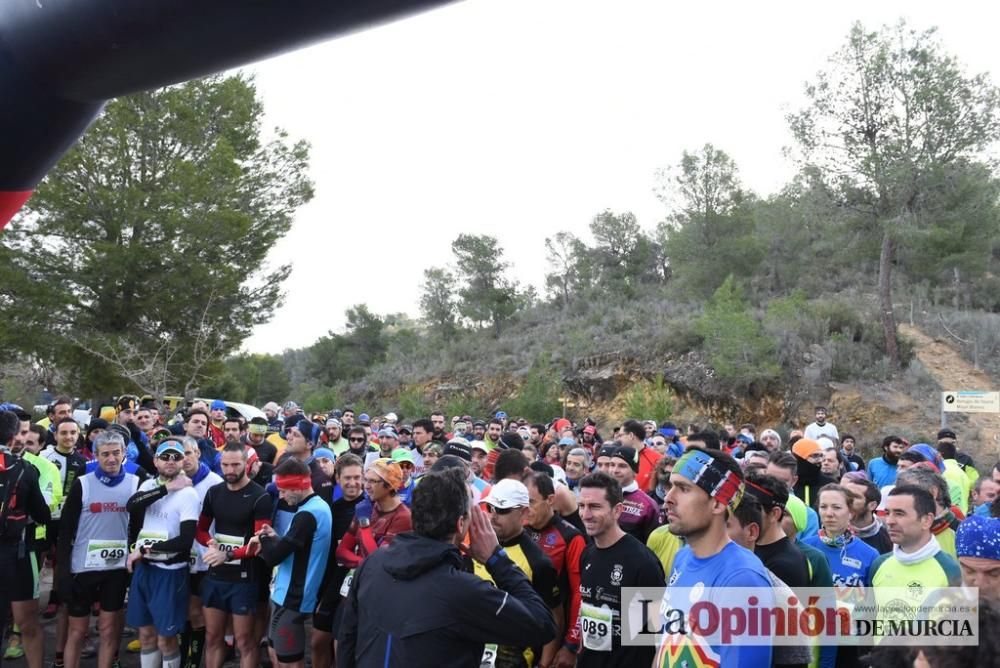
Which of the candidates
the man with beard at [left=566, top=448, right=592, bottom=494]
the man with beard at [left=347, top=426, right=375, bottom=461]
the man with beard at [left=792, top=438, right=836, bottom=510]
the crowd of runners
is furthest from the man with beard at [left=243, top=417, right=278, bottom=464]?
the man with beard at [left=792, top=438, right=836, bottom=510]

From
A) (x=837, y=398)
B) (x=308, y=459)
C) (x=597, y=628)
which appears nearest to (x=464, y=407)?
(x=837, y=398)

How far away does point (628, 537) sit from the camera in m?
4.32

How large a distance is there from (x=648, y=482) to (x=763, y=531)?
4457 mm

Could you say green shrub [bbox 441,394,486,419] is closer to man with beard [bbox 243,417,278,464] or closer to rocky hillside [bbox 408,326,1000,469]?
rocky hillside [bbox 408,326,1000,469]

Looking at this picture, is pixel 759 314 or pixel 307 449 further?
pixel 759 314

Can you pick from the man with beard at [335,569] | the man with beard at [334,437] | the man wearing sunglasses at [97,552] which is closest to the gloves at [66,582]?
the man wearing sunglasses at [97,552]

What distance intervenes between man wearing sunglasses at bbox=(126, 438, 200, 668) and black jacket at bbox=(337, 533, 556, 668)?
3.59 m

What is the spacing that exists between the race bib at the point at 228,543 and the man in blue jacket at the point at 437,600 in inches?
119

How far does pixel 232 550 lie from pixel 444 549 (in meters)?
3.53

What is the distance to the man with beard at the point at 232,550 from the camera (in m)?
5.95

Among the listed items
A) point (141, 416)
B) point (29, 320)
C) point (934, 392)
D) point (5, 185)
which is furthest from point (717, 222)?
point (5, 185)

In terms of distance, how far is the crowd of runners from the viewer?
2.98m

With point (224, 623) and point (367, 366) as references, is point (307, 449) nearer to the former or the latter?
point (224, 623)

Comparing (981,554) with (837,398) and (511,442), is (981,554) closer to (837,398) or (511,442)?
(511,442)
